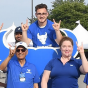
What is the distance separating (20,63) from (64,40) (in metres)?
0.78

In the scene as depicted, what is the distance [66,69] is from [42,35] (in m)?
0.87

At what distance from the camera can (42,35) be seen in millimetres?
3816

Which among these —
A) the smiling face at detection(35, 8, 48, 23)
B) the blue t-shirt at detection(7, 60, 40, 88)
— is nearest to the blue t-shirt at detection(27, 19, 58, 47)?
the smiling face at detection(35, 8, 48, 23)

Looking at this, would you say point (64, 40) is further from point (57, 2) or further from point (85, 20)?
point (57, 2)

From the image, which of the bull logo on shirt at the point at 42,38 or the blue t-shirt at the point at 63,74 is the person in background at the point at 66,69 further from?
the bull logo on shirt at the point at 42,38

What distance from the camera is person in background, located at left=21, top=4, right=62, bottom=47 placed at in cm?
372

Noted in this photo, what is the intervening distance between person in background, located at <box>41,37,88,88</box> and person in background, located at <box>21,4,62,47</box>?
45 centimetres

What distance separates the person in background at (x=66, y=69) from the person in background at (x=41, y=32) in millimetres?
451

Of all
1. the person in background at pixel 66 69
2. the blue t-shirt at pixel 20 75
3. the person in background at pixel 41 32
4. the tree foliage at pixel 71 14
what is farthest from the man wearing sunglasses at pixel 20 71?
the tree foliage at pixel 71 14

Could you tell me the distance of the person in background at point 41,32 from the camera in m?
3.72

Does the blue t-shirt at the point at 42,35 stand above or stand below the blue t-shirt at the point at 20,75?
above

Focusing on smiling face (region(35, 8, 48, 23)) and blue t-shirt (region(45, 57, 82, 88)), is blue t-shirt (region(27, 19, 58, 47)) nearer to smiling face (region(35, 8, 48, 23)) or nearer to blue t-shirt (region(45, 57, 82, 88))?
smiling face (region(35, 8, 48, 23))

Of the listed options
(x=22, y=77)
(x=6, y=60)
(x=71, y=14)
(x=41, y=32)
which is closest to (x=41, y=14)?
(x=41, y=32)

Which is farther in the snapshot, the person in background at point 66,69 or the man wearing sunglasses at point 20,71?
the man wearing sunglasses at point 20,71
